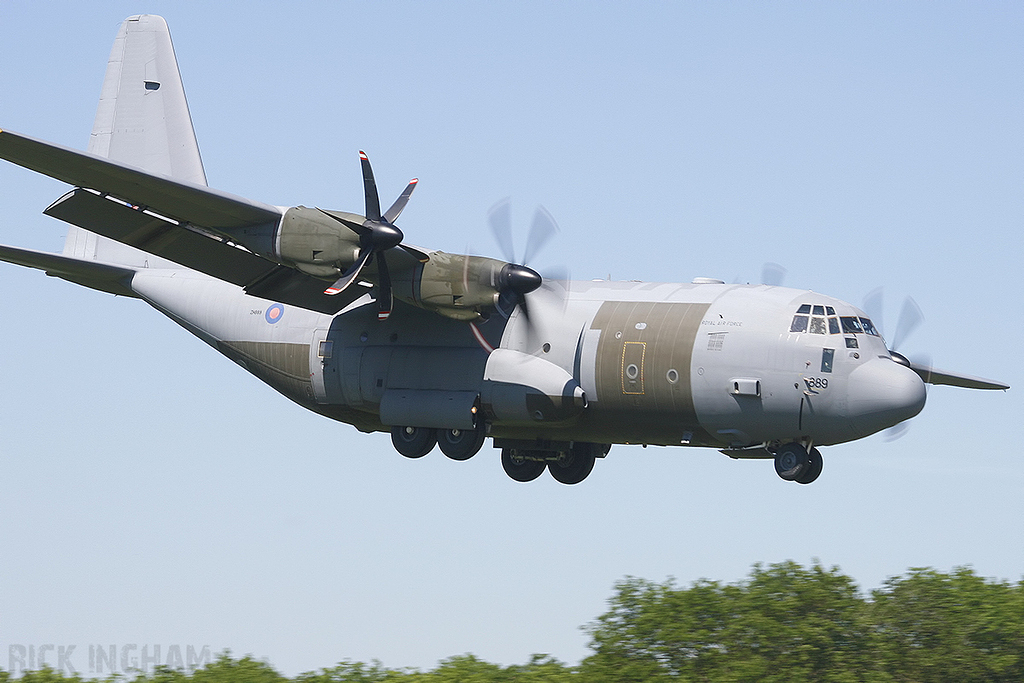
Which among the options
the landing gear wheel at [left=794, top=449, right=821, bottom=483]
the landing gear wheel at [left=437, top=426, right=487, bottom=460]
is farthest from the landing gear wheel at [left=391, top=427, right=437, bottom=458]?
the landing gear wheel at [left=794, top=449, right=821, bottom=483]

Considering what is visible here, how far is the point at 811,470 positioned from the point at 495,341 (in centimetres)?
611

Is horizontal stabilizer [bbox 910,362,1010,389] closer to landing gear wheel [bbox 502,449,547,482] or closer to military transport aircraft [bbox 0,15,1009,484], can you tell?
military transport aircraft [bbox 0,15,1009,484]

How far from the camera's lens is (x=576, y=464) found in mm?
25531

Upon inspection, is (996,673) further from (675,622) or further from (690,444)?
(690,444)

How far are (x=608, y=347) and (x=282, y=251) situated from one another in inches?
234

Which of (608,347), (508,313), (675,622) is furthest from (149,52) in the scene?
(675,622)

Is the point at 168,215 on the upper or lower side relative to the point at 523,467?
upper

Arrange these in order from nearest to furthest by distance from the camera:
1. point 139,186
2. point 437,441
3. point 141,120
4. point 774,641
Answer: point 774,641 → point 139,186 → point 437,441 → point 141,120

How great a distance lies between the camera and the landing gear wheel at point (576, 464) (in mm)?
25516

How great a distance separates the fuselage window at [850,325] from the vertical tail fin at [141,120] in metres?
15.2

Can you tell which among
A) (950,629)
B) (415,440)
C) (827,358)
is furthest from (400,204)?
(950,629)

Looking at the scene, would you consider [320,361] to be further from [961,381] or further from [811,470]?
[961,381]

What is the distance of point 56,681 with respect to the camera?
59.3 feet

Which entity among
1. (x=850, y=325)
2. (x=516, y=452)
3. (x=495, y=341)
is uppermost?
(x=495, y=341)
